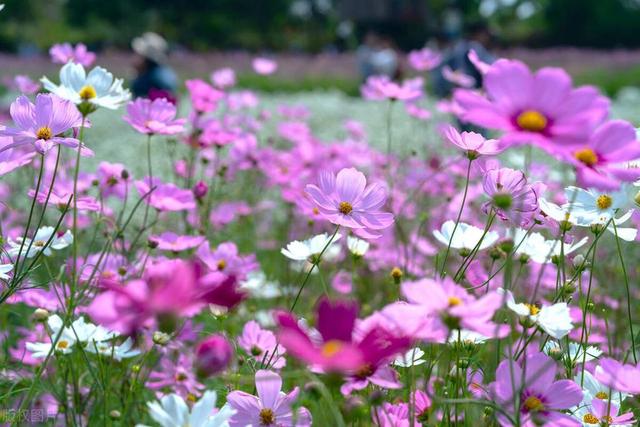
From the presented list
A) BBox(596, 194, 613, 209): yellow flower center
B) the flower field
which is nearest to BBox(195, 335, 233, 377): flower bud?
the flower field

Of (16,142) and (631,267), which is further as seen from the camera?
(631,267)

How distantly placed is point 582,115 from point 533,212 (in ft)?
1.19

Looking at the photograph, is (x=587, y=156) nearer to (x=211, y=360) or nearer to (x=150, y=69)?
(x=211, y=360)

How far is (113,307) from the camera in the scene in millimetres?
587

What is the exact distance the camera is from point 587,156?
27.4 inches

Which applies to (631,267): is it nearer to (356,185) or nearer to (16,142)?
(356,185)

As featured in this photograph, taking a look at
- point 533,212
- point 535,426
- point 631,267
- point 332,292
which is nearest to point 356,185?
point 533,212

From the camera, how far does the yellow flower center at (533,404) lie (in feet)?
2.42

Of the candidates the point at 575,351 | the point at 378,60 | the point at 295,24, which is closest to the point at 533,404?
the point at 575,351

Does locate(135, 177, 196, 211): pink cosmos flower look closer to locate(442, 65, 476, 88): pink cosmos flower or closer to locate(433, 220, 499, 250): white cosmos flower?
locate(433, 220, 499, 250): white cosmos flower

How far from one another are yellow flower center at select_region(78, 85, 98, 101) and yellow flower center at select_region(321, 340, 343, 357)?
19.7 inches

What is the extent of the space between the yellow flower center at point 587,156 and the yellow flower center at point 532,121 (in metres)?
0.06

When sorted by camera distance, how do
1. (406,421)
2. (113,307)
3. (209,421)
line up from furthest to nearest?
(406,421)
(209,421)
(113,307)

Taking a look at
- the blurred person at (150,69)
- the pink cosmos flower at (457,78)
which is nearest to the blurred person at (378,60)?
the blurred person at (150,69)
